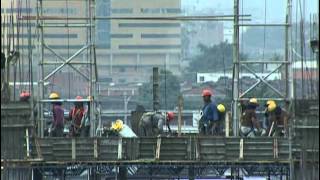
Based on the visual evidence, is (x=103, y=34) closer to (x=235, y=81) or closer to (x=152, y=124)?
(x=152, y=124)

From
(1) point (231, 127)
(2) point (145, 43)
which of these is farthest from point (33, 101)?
(2) point (145, 43)

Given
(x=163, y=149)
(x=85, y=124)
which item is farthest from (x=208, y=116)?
(x=85, y=124)

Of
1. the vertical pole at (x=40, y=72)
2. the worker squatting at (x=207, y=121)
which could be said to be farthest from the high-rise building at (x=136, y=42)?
the worker squatting at (x=207, y=121)

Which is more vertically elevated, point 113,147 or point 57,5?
point 57,5

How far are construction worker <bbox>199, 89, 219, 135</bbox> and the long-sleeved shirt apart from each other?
4283 millimetres

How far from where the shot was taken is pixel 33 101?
26.0m

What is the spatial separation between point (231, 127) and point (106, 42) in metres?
45.3

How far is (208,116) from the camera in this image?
2744 cm

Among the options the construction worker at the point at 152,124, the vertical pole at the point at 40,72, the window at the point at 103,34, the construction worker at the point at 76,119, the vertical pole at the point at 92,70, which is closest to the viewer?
the vertical pole at the point at 40,72

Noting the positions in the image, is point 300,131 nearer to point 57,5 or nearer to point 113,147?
point 113,147

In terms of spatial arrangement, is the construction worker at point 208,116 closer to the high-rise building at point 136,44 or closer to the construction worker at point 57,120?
the construction worker at point 57,120

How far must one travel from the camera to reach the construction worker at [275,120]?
27025 millimetres

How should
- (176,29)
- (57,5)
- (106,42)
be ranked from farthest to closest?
(176,29) → (106,42) → (57,5)

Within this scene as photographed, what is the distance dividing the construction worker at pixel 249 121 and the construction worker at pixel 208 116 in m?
0.82
